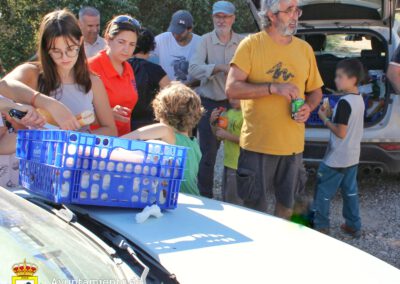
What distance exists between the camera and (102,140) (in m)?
2.12

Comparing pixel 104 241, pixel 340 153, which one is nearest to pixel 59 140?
pixel 104 241

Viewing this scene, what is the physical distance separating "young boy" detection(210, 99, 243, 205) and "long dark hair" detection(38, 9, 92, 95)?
154 centimetres

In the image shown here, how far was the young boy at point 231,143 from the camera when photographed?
4293mm

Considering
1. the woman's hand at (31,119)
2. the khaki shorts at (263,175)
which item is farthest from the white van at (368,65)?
the woman's hand at (31,119)

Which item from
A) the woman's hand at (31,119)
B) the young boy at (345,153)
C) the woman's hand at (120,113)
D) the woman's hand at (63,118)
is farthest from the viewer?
the young boy at (345,153)

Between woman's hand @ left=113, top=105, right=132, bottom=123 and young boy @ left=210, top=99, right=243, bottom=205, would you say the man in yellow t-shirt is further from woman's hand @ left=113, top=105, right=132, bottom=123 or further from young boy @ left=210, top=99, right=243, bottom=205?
woman's hand @ left=113, top=105, right=132, bottom=123

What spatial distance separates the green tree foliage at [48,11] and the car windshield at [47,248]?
29.7 feet

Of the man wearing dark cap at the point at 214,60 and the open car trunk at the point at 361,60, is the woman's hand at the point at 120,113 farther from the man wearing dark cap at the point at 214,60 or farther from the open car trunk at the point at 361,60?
the open car trunk at the point at 361,60

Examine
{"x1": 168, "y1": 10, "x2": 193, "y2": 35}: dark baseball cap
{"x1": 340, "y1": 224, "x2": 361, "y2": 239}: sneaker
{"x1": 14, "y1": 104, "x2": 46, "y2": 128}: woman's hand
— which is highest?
{"x1": 168, "y1": 10, "x2": 193, "y2": 35}: dark baseball cap

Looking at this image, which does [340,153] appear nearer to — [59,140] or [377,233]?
[377,233]

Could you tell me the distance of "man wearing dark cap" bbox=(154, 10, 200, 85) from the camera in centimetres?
534

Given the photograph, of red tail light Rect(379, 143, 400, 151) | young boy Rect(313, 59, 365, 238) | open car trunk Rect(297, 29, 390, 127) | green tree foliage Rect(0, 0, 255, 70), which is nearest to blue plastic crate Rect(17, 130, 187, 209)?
young boy Rect(313, 59, 365, 238)

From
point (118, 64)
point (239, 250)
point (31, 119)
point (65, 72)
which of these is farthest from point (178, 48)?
point (239, 250)

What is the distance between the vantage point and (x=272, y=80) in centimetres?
357
